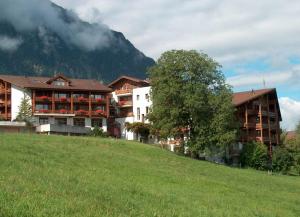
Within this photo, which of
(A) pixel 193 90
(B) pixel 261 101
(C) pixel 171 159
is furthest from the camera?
(B) pixel 261 101

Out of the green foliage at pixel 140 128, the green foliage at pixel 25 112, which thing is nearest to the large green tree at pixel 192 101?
the green foliage at pixel 140 128

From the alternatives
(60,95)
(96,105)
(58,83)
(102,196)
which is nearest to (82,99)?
(96,105)

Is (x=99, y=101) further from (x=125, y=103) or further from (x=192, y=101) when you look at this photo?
(x=192, y=101)

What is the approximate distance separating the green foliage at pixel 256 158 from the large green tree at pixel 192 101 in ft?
48.3

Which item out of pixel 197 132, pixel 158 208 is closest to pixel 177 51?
pixel 197 132

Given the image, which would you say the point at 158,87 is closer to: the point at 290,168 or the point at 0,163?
the point at 290,168

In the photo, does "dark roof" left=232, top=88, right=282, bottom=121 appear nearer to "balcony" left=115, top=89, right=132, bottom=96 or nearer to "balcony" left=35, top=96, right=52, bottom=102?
"balcony" left=115, top=89, right=132, bottom=96

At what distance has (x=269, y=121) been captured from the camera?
112 m

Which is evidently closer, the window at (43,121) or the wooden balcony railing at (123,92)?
the window at (43,121)

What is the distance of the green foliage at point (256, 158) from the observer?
9356cm

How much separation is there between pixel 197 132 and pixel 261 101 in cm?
3669

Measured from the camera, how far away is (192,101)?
245ft

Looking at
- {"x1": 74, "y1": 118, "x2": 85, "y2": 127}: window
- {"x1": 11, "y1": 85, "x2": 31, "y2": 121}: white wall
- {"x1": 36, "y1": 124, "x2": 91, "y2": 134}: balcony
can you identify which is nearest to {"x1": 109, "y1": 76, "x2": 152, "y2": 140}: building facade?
{"x1": 74, "y1": 118, "x2": 85, "y2": 127}: window

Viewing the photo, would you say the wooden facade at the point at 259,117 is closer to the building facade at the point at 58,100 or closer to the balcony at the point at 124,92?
the balcony at the point at 124,92
